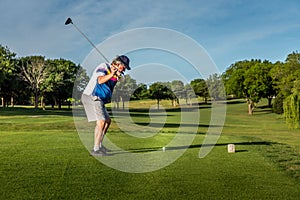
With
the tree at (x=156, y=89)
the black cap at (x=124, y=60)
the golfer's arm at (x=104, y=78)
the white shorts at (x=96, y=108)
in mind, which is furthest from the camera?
the tree at (x=156, y=89)

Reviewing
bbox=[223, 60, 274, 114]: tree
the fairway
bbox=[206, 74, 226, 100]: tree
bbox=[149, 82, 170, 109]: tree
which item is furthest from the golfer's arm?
bbox=[223, 60, 274, 114]: tree

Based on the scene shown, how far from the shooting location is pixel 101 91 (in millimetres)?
10445

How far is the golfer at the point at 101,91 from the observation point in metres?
9.91

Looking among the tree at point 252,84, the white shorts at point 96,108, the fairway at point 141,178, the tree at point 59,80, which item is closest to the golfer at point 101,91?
the white shorts at point 96,108

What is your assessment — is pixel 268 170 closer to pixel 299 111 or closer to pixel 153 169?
pixel 153 169

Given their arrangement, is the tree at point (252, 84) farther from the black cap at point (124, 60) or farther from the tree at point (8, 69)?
the black cap at point (124, 60)

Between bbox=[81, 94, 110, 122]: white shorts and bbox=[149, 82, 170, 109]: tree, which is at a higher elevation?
bbox=[149, 82, 170, 109]: tree

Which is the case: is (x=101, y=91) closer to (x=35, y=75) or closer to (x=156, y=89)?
(x=156, y=89)

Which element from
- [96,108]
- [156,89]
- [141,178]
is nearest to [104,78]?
[96,108]

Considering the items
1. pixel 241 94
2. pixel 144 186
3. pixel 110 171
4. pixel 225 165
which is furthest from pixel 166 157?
pixel 241 94

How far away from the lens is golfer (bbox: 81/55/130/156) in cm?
991

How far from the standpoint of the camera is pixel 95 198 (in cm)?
574

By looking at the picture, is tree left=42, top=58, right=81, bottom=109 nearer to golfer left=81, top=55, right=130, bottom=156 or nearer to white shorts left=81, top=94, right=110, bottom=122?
white shorts left=81, top=94, right=110, bottom=122

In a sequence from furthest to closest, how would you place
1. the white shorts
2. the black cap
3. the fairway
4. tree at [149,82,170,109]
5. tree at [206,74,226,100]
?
tree at [149,82,170,109]
tree at [206,74,226,100]
the white shorts
the black cap
the fairway
